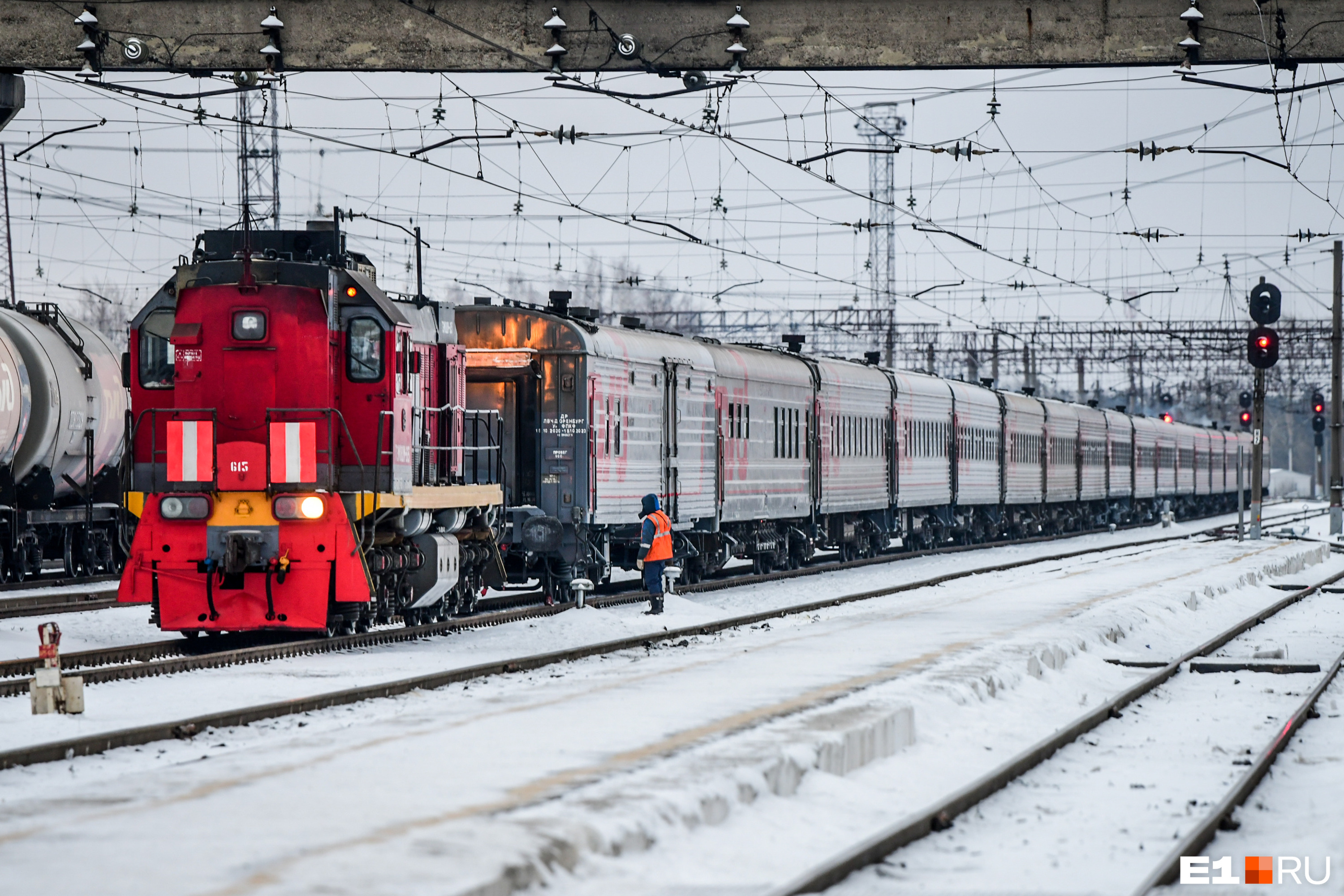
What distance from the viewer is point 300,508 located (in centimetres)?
1702

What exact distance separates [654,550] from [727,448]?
255 inches

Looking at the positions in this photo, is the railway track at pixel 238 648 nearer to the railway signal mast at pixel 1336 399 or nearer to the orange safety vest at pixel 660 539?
the orange safety vest at pixel 660 539

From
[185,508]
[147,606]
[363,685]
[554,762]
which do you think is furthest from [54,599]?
[554,762]

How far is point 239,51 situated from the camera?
773 inches

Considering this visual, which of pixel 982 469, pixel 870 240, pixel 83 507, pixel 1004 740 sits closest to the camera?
pixel 1004 740

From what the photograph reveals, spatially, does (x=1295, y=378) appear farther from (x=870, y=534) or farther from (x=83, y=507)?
(x=83, y=507)

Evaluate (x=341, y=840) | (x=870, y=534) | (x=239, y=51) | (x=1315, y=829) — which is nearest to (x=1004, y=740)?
(x=1315, y=829)

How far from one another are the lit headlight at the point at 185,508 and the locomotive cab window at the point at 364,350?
2080 mm

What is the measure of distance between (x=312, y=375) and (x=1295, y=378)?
3581 inches

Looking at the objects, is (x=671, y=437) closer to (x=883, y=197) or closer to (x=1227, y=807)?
(x=1227, y=807)

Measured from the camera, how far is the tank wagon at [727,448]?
2330 centimetres

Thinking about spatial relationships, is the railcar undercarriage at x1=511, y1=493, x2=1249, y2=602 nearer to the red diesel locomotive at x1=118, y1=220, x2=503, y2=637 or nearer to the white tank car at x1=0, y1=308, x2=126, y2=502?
the red diesel locomotive at x1=118, y1=220, x2=503, y2=637

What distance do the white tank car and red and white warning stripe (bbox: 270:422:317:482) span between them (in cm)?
949

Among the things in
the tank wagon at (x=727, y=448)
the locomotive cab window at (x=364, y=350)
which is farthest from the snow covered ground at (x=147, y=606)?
the locomotive cab window at (x=364, y=350)
